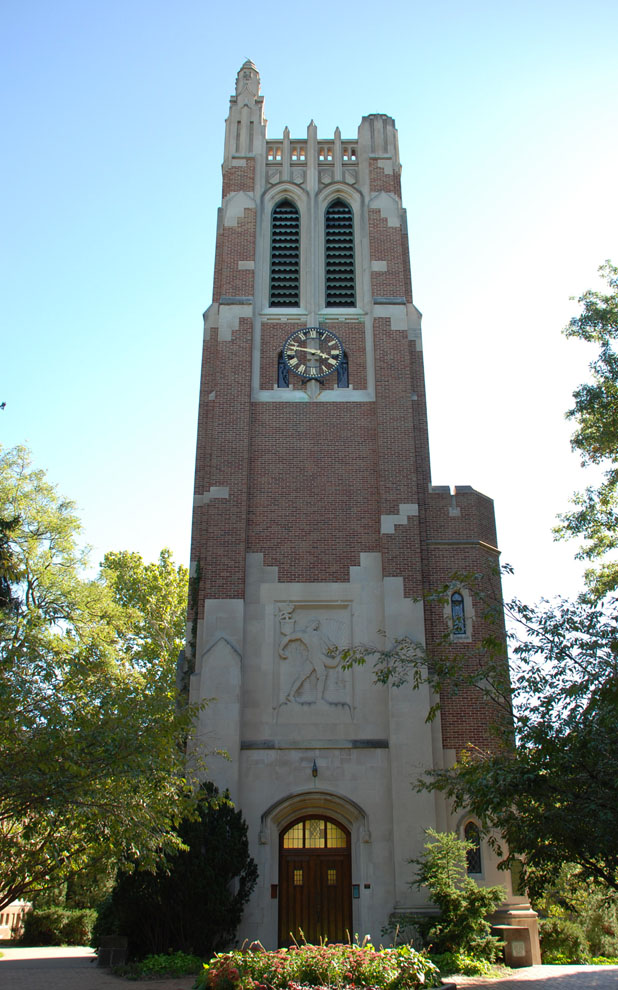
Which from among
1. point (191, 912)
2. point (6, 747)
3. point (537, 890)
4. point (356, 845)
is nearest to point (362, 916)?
point (356, 845)

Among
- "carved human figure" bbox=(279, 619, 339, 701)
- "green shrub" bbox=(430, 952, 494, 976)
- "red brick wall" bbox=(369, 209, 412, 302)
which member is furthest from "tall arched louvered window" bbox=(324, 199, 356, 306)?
"green shrub" bbox=(430, 952, 494, 976)

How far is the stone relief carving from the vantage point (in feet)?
61.1

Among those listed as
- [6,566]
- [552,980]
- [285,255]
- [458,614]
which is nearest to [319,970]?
[552,980]

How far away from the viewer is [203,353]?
22625 millimetres

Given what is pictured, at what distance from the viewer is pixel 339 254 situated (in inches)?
943

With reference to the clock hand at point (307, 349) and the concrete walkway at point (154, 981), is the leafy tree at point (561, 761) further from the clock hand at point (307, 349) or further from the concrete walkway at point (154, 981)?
the clock hand at point (307, 349)

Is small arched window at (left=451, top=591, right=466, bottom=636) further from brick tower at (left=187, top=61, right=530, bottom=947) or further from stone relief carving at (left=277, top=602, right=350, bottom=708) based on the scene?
stone relief carving at (left=277, top=602, right=350, bottom=708)

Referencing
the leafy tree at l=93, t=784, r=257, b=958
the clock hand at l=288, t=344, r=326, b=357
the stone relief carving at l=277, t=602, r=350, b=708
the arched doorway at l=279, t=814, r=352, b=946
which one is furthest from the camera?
the clock hand at l=288, t=344, r=326, b=357

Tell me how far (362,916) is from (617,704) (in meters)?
9.54

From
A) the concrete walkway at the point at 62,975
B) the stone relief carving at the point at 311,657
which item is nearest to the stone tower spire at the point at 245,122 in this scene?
the stone relief carving at the point at 311,657

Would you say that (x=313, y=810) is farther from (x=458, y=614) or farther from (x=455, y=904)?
(x=458, y=614)

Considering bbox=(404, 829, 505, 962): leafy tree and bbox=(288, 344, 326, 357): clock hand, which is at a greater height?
bbox=(288, 344, 326, 357): clock hand

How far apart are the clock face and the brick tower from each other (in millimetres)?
59

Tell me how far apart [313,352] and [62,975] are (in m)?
15.0
